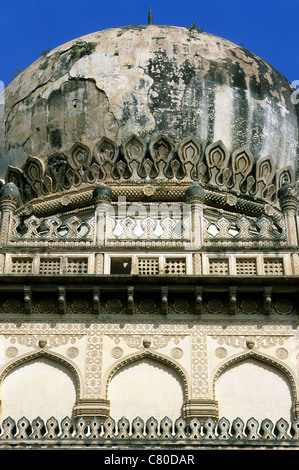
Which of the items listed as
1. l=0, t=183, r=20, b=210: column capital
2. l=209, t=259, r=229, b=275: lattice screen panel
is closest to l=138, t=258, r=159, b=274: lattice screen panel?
l=209, t=259, r=229, b=275: lattice screen panel

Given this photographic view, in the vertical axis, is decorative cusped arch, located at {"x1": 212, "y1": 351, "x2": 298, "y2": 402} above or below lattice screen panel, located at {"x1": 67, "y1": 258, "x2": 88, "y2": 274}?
below

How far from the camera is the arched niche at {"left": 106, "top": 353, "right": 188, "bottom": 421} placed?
43.1 feet

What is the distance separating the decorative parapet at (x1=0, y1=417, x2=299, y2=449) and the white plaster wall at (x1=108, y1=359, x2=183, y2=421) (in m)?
0.96

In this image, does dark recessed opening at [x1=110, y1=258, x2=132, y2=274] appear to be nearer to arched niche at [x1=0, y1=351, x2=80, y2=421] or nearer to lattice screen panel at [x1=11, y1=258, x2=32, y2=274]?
lattice screen panel at [x1=11, y1=258, x2=32, y2=274]

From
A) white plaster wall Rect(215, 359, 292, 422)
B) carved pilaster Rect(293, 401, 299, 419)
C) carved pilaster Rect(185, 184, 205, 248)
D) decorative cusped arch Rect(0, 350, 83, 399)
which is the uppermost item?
carved pilaster Rect(185, 184, 205, 248)

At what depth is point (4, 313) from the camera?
13617 mm

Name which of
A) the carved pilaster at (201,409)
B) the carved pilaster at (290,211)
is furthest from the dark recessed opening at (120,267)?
the carved pilaster at (290,211)

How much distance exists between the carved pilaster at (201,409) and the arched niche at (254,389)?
0.48ft

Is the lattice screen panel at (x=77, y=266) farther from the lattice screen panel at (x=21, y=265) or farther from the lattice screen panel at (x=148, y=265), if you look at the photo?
the lattice screen panel at (x=148, y=265)

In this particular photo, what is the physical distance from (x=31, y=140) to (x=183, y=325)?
5.29 meters

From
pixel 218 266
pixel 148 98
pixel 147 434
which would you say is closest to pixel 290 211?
pixel 218 266

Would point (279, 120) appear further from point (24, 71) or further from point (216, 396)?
point (216, 396)

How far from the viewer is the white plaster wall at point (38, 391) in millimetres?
13133

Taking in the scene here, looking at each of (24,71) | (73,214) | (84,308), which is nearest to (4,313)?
(84,308)
